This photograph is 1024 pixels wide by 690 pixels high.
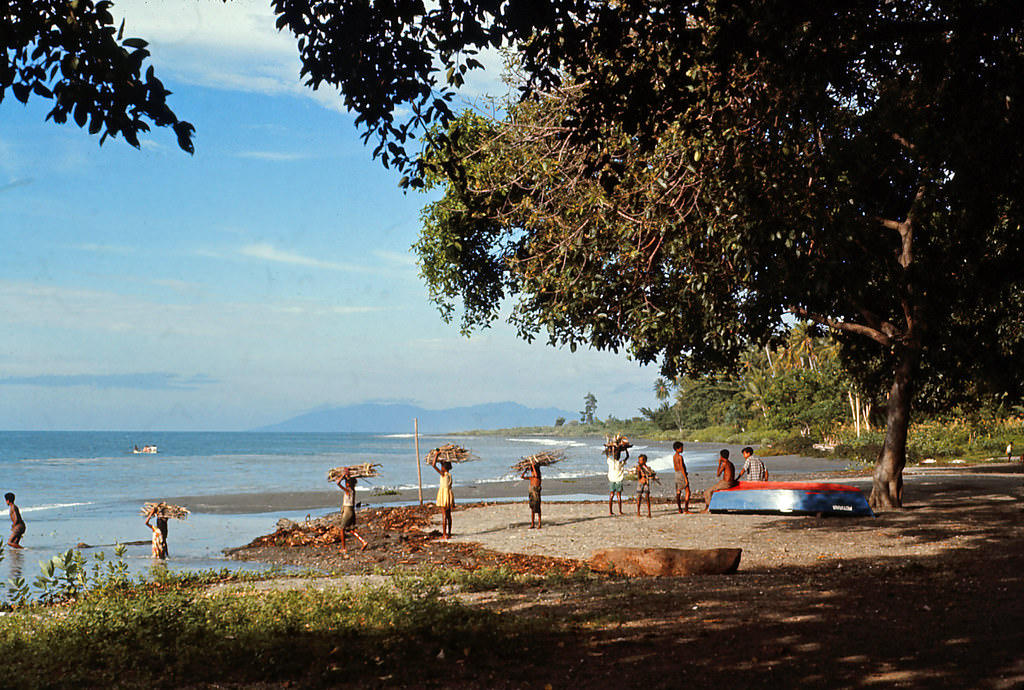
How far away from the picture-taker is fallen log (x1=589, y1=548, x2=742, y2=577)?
41.6ft

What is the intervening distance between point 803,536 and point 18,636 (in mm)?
13668

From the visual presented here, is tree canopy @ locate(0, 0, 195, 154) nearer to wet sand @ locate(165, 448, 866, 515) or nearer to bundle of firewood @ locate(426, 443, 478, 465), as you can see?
bundle of firewood @ locate(426, 443, 478, 465)

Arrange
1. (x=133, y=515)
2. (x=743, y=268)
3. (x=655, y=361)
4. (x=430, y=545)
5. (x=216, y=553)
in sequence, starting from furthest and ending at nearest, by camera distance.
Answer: (x=133, y=515) → (x=655, y=361) → (x=216, y=553) → (x=430, y=545) → (x=743, y=268)

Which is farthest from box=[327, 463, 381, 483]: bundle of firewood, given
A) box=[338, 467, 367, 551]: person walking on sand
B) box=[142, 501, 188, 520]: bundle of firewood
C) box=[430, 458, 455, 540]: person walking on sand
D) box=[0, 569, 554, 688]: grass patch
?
box=[0, 569, 554, 688]: grass patch

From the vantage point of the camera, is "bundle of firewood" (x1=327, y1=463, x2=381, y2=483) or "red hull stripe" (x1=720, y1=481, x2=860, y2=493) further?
"red hull stripe" (x1=720, y1=481, x2=860, y2=493)

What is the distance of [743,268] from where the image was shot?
1708 centimetres

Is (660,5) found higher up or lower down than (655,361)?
higher up

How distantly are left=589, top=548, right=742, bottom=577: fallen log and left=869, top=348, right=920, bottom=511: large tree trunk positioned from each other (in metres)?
9.21

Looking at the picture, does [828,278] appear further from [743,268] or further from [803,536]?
[803,536]

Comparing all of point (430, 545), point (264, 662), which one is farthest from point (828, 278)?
point (264, 662)

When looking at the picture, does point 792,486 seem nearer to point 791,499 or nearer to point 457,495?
point 791,499

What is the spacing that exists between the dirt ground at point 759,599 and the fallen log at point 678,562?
245 mm

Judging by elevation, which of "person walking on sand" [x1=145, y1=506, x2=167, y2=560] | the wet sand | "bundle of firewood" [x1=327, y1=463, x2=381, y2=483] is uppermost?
"bundle of firewood" [x1=327, y1=463, x2=381, y2=483]

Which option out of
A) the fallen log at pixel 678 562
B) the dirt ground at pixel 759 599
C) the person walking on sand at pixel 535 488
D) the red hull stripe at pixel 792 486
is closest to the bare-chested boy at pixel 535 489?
the person walking on sand at pixel 535 488
